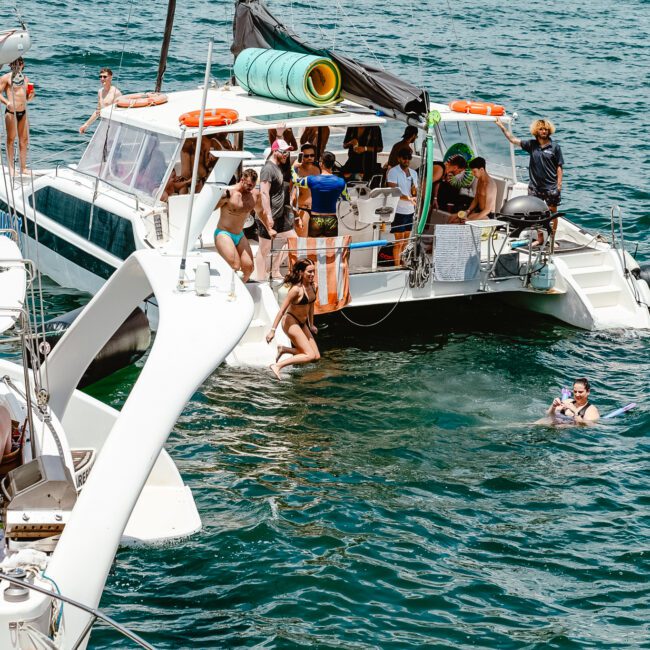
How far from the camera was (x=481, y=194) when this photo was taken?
47.7 feet

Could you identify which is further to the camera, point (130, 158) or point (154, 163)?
point (130, 158)

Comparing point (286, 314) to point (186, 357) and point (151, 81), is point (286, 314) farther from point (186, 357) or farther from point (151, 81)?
point (151, 81)

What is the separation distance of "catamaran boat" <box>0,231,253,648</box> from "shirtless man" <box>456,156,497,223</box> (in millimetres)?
6504

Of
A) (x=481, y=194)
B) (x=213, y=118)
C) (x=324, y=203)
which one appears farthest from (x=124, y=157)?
(x=481, y=194)

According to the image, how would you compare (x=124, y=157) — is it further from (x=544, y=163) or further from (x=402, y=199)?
(x=544, y=163)

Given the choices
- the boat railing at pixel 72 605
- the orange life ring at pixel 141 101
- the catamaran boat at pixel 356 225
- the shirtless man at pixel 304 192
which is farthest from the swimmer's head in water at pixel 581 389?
the orange life ring at pixel 141 101

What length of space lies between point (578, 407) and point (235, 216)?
4.29 metres

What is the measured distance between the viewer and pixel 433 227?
14469 millimetres

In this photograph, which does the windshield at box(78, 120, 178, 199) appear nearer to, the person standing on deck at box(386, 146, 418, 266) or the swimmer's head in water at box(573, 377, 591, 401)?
the person standing on deck at box(386, 146, 418, 266)

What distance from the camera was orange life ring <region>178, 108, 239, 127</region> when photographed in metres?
13.2

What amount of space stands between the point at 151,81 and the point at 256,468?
58.8 ft

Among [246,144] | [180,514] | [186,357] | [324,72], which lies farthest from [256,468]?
[246,144]

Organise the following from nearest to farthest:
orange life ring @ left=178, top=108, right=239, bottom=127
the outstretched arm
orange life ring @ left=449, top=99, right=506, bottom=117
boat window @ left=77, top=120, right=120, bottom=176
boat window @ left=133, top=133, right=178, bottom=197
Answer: orange life ring @ left=178, top=108, right=239, bottom=127
boat window @ left=133, top=133, right=178, bottom=197
boat window @ left=77, top=120, right=120, bottom=176
orange life ring @ left=449, top=99, right=506, bottom=117
the outstretched arm

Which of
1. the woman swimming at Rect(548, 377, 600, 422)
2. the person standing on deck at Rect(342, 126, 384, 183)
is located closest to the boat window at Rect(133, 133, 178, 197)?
the person standing on deck at Rect(342, 126, 384, 183)
